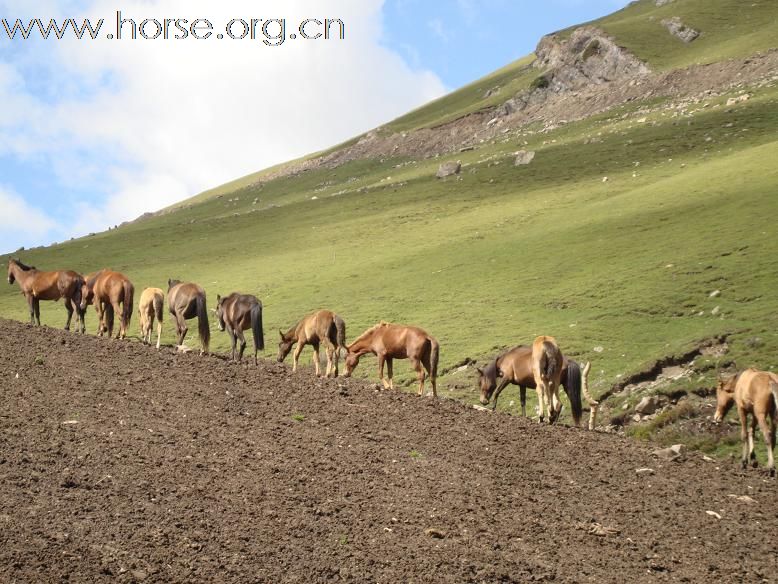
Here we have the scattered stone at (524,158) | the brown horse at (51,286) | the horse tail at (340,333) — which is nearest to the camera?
the horse tail at (340,333)

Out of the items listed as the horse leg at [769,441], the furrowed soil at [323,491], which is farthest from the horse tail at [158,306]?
the horse leg at [769,441]

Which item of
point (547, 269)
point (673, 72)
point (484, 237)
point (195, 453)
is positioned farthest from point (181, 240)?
point (195, 453)

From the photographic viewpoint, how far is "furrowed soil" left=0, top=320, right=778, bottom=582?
10.9 meters

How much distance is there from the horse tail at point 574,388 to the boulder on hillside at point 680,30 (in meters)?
86.9

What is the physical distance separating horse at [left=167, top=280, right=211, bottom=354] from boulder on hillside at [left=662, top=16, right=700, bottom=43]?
87146 mm

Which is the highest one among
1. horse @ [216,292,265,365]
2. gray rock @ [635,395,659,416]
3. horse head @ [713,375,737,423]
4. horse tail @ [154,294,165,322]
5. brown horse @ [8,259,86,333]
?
brown horse @ [8,259,86,333]

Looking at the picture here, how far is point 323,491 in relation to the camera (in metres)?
13.3

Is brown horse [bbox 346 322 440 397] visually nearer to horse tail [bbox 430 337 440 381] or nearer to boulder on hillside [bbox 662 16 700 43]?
horse tail [bbox 430 337 440 381]

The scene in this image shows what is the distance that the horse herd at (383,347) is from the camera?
18.5m

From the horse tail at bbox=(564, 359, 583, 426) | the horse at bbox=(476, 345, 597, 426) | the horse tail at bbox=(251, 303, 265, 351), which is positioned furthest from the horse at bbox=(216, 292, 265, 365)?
the horse tail at bbox=(564, 359, 583, 426)

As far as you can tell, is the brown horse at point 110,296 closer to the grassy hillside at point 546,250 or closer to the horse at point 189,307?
the horse at point 189,307

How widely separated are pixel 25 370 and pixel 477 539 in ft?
32.9

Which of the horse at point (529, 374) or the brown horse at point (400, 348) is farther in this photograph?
the brown horse at point (400, 348)

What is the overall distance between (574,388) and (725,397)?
322cm
